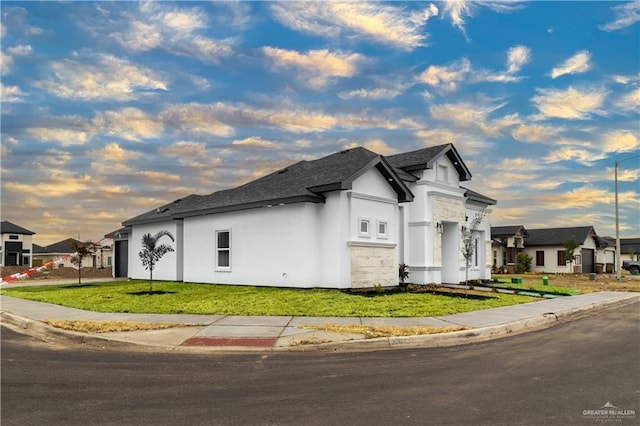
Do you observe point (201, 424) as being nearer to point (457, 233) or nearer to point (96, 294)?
point (96, 294)

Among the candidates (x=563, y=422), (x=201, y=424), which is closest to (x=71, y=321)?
(x=201, y=424)

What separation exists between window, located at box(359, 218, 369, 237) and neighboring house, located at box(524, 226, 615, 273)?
137ft

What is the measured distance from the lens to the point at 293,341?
33.5 ft

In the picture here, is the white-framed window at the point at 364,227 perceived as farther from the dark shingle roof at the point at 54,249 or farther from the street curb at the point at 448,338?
the dark shingle roof at the point at 54,249

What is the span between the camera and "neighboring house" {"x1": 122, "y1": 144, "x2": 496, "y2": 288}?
19734 millimetres

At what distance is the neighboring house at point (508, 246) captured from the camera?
5394cm

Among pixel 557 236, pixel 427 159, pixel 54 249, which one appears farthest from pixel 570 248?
pixel 54 249

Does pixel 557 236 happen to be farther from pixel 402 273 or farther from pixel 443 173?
pixel 402 273

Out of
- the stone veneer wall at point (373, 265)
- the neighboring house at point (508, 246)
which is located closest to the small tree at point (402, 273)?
the stone veneer wall at point (373, 265)

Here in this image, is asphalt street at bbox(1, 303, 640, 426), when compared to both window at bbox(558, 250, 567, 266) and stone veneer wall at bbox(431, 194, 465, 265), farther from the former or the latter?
window at bbox(558, 250, 567, 266)

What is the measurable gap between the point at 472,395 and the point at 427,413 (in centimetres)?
109

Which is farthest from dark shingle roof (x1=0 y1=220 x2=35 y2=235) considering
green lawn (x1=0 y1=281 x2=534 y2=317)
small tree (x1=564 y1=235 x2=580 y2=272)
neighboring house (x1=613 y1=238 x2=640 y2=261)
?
neighboring house (x1=613 y1=238 x2=640 y2=261)

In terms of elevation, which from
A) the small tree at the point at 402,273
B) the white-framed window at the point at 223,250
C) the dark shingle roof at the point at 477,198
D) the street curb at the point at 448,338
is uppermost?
the dark shingle roof at the point at 477,198

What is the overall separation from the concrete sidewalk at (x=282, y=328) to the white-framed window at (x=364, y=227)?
241 inches
